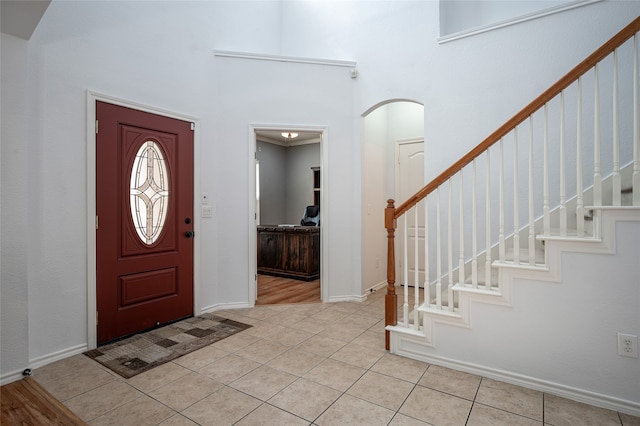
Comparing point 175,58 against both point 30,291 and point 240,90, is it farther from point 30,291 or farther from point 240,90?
point 30,291

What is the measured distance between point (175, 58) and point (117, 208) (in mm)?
1662

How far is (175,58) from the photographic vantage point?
3418 mm

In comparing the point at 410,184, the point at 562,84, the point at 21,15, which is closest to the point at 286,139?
the point at 410,184

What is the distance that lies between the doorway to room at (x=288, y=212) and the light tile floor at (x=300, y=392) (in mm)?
2045

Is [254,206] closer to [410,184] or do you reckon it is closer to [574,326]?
[410,184]

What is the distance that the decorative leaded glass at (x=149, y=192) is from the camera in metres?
3.12

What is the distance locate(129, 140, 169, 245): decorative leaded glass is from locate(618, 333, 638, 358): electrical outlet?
3661 mm

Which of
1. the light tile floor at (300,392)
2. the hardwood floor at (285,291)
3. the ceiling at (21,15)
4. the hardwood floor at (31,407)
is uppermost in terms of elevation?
the ceiling at (21,15)

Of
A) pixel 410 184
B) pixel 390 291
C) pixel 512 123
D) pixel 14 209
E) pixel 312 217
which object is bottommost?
pixel 390 291

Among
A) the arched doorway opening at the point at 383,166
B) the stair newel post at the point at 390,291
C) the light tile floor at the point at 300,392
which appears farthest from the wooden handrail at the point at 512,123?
the arched doorway opening at the point at 383,166

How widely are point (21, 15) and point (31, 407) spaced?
239 centimetres

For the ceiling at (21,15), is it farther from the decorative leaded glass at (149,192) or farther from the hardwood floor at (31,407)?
the hardwood floor at (31,407)

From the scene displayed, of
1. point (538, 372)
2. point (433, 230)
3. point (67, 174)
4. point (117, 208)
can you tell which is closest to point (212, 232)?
point (117, 208)

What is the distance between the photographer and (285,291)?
15.5 feet
